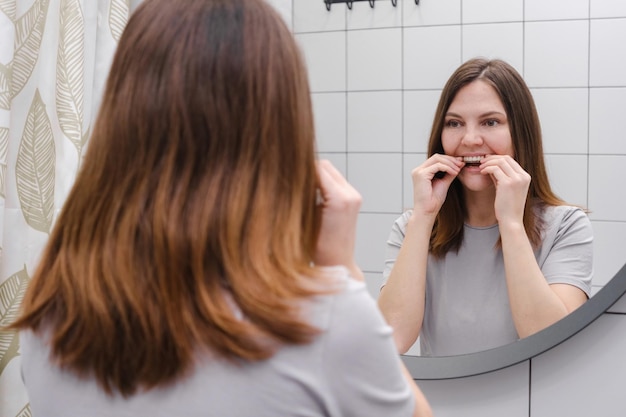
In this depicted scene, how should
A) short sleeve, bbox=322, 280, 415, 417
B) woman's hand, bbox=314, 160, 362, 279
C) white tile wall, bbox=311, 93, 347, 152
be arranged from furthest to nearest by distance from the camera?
white tile wall, bbox=311, 93, 347, 152 → woman's hand, bbox=314, 160, 362, 279 → short sleeve, bbox=322, 280, 415, 417

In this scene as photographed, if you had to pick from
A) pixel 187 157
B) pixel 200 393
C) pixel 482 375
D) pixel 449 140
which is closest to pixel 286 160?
pixel 187 157

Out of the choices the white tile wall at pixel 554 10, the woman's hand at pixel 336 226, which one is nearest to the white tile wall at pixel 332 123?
the white tile wall at pixel 554 10

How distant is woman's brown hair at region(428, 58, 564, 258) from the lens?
1.11 m

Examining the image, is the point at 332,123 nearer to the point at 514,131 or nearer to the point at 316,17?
the point at 316,17

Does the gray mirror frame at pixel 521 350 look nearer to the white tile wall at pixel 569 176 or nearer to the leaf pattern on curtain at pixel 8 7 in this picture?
the white tile wall at pixel 569 176

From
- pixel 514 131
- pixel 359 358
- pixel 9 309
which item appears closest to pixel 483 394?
pixel 514 131

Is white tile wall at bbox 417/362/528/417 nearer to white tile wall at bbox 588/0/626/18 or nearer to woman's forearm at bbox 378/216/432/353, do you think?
woman's forearm at bbox 378/216/432/353

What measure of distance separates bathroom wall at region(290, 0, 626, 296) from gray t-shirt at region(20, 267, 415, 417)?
0.61m

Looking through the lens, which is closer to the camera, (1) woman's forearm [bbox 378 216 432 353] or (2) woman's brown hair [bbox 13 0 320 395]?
(2) woman's brown hair [bbox 13 0 320 395]

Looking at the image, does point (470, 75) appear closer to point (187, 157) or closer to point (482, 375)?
point (482, 375)

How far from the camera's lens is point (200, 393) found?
0.57m

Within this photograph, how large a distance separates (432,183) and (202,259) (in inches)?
26.1

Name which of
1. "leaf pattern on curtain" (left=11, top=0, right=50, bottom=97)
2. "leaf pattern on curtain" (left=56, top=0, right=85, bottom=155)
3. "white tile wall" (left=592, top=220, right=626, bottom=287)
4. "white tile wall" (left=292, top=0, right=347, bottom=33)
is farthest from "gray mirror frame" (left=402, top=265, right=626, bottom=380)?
"leaf pattern on curtain" (left=11, top=0, right=50, bottom=97)

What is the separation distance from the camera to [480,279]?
3.81 ft
